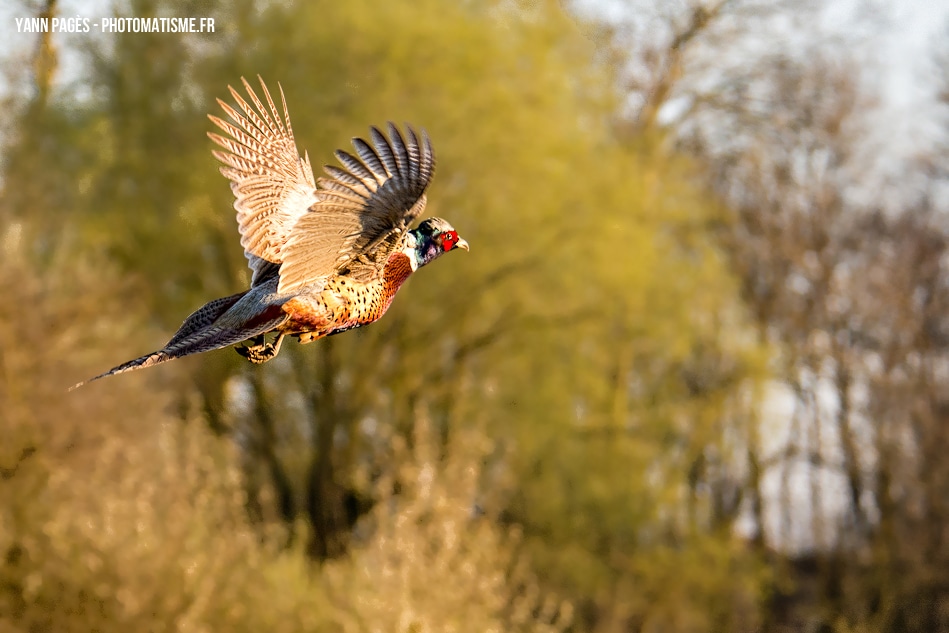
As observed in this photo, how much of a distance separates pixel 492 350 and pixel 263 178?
510 inches

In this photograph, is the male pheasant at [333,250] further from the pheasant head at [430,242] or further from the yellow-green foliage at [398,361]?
the yellow-green foliage at [398,361]

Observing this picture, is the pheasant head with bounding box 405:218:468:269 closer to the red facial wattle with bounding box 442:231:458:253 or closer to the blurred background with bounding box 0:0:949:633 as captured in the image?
the red facial wattle with bounding box 442:231:458:253

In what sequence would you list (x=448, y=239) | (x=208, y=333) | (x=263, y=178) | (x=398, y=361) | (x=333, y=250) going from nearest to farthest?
(x=208, y=333) < (x=333, y=250) < (x=448, y=239) < (x=263, y=178) < (x=398, y=361)

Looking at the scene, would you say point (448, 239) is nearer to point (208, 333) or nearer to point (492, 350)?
point (208, 333)

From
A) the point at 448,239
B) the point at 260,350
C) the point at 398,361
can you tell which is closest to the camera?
the point at 260,350

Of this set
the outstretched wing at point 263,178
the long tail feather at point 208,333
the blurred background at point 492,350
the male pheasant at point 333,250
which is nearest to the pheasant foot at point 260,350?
the male pheasant at point 333,250

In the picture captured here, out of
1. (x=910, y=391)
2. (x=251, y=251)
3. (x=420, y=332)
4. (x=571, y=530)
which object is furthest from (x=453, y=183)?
(x=251, y=251)

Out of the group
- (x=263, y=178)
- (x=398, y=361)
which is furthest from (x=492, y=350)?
(x=263, y=178)

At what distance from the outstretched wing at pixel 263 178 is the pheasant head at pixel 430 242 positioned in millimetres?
453

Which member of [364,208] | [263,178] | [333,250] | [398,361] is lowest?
[333,250]

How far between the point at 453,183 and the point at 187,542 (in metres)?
7.07

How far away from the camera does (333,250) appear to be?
139 inches

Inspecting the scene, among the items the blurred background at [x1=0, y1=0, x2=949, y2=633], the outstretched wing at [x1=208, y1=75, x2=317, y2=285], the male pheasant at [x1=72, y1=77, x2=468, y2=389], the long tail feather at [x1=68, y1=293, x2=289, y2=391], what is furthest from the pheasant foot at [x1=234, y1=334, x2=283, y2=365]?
the blurred background at [x1=0, y1=0, x2=949, y2=633]

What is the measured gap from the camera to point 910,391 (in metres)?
20.4
